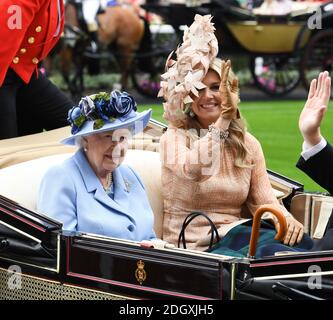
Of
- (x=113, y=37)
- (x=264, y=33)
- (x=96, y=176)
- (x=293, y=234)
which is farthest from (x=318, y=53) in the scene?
(x=96, y=176)

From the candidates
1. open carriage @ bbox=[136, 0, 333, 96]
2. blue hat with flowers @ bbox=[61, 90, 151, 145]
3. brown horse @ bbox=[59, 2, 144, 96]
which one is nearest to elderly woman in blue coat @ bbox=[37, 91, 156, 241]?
blue hat with flowers @ bbox=[61, 90, 151, 145]

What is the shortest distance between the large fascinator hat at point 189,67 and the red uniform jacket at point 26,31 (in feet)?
2.11

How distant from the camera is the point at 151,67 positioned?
1291cm

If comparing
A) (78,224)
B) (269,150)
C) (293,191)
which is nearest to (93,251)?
(78,224)

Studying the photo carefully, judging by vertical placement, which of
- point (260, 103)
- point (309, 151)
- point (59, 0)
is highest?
point (59, 0)

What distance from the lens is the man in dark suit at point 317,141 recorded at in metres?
3.57

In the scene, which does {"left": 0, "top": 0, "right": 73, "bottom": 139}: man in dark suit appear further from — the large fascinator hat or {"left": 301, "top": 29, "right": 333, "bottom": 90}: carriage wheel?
{"left": 301, "top": 29, "right": 333, "bottom": 90}: carriage wheel

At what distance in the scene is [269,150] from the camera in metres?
8.79

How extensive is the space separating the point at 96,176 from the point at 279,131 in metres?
6.35

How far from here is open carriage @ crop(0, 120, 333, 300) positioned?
3.06 meters

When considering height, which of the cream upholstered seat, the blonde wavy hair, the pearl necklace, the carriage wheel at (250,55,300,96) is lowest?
the carriage wheel at (250,55,300,96)

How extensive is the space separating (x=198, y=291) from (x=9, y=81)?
5.38ft

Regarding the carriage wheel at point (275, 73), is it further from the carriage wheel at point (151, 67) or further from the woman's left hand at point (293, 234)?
the woman's left hand at point (293, 234)
